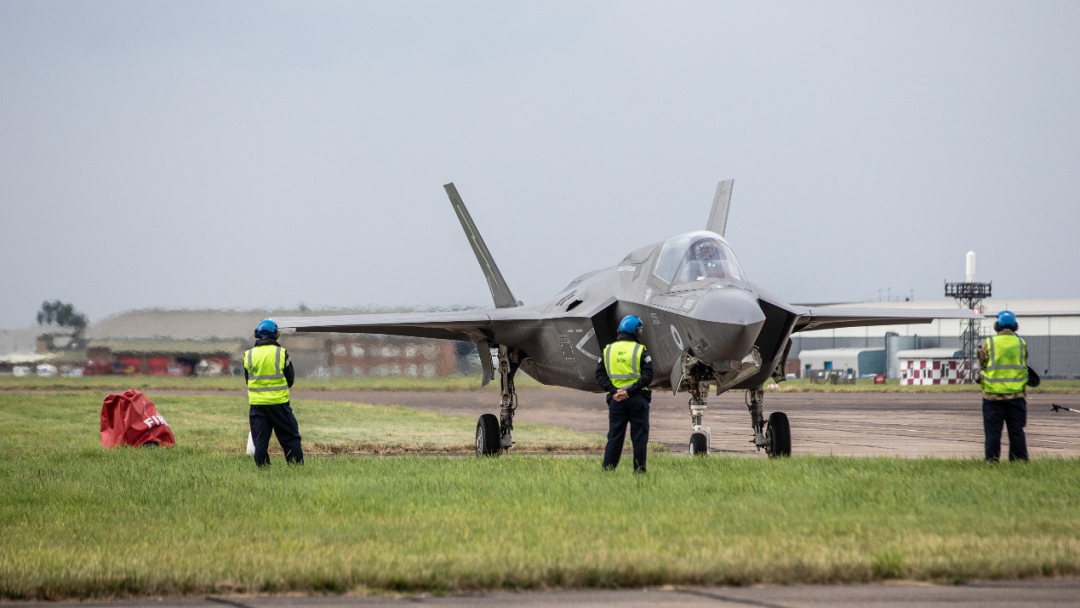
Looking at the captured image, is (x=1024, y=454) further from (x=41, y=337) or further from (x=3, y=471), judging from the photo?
(x=41, y=337)

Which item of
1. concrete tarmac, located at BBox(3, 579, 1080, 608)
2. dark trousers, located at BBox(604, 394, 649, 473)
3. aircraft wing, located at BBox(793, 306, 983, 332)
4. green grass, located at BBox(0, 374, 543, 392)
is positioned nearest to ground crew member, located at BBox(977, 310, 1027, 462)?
aircraft wing, located at BBox(793, 306, 983, 332)

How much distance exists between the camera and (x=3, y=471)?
1317 centimetres

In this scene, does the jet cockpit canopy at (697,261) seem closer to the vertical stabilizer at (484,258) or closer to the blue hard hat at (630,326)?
the blue hard hat at (630,326)

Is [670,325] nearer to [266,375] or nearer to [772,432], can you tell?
[772,432]

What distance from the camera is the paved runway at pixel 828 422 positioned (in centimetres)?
1819

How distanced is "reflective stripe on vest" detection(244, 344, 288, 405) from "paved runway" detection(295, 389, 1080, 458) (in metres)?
7.50

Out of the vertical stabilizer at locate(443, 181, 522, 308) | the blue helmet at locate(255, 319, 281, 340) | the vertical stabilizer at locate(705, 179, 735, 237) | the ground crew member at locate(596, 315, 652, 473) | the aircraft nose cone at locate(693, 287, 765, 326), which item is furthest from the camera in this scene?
the vertical stabilizer at locate(443, 181, 522, 308)

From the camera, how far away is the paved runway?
59.7 ft

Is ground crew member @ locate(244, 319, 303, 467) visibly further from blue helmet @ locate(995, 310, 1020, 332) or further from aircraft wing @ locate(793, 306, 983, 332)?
blue helmet @ locate(995, 310, 1020, 332)

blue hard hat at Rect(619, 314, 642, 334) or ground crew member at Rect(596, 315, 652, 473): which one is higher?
blue hard hat at Rect(619, 314, 642, 334)

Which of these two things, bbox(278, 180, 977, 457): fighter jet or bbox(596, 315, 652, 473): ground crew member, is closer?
bbox(596, 315, 652, 473): ground crew member

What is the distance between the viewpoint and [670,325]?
47.2 ft

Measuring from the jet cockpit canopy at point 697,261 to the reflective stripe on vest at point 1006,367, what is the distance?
3.12 meters

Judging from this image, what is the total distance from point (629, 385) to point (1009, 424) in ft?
14.8
